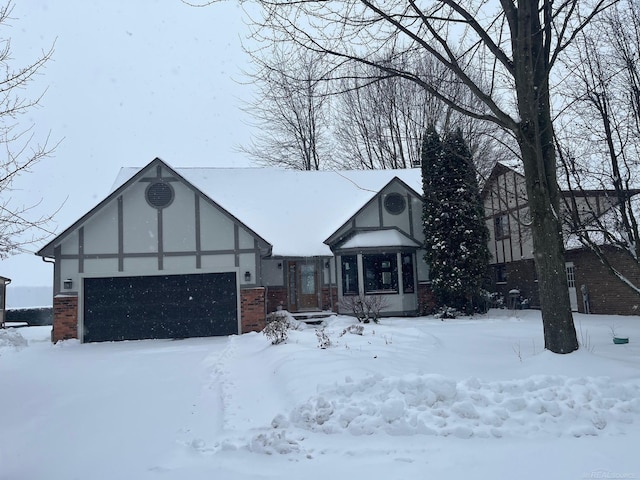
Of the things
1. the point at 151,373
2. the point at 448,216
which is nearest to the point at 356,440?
the point at 151,373

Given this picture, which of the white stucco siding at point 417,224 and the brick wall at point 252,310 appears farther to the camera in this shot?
the white stucco siding at point 417,224

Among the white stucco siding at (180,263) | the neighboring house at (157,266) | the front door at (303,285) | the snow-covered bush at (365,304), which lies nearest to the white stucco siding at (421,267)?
the snow-covered bush at (365,304)

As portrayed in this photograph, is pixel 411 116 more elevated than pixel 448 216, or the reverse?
pixel 411 116

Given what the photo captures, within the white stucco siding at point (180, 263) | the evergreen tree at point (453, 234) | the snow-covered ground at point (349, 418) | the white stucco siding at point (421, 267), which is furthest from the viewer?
the white stucco siding at point (421, 267)

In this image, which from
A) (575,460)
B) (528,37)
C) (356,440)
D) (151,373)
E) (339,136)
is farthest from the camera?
(339,136)

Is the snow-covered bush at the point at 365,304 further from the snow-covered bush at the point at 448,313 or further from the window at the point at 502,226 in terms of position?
the window at the point at 502,226

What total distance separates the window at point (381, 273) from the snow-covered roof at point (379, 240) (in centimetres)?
71

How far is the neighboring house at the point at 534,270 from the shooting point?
56.9 ft

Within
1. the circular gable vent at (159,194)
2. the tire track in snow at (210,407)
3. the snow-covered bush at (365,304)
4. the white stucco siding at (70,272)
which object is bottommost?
the tire track in snow at (210,407)

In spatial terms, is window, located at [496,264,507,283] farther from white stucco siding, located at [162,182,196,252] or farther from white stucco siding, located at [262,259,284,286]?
white stucco siding, located at [162,182,196,252]

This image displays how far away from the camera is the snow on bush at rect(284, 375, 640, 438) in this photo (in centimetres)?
565

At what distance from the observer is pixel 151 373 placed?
34.0 ft

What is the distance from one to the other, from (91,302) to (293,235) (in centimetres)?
774

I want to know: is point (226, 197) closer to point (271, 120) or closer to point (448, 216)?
point (448, 216)
